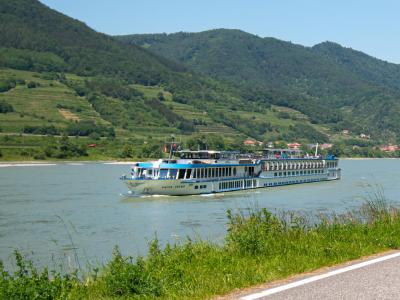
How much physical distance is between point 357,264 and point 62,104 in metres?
147

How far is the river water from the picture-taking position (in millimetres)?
22266

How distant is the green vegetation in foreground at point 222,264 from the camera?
8164 mm

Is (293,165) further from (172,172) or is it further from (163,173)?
(163,173)

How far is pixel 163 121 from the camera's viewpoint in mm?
165875

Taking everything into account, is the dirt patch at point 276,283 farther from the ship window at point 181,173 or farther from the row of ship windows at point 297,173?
the row of ship windows at point 297,173

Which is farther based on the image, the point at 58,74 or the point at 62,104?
the point at 58,74

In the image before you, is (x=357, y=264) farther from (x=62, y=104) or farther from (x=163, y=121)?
(x=163, y=121)

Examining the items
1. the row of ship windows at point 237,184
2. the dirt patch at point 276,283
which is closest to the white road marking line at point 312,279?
the dirt patch at point 276,283

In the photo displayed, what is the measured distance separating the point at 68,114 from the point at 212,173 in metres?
99.9

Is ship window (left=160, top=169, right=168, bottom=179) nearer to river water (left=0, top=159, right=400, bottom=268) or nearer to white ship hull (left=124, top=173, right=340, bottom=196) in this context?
white ship hull (left=124, top=173, right=340, bottom=196)

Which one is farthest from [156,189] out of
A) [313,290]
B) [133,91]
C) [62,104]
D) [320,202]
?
[133,91]

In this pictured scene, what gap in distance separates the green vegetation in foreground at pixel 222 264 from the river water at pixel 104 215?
215 centimetres

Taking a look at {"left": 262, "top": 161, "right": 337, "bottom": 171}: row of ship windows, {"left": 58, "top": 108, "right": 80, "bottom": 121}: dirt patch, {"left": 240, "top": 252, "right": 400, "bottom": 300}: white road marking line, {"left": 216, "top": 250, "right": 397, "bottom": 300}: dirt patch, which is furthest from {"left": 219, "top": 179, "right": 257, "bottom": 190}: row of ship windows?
{"left": 58, "top": 108, "right": 80, "bottom": 121}: dirt patch

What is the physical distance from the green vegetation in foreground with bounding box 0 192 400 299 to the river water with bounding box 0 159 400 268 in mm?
2146
